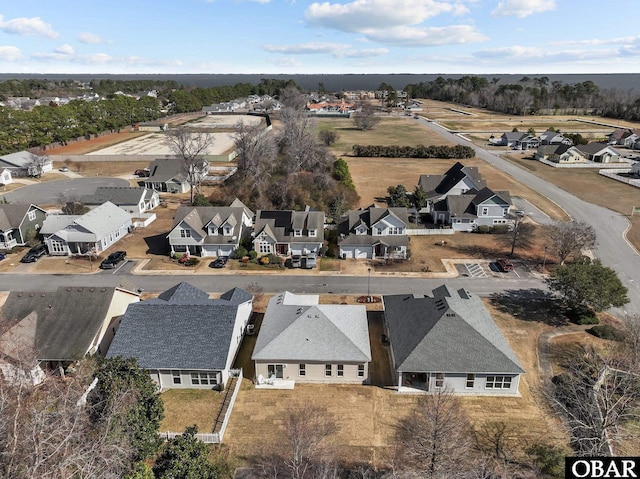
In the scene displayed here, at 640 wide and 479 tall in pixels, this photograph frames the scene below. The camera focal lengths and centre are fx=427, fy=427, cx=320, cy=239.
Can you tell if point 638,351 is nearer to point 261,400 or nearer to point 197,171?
point 261,400

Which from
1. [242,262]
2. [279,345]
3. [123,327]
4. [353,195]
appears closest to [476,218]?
[353,195]

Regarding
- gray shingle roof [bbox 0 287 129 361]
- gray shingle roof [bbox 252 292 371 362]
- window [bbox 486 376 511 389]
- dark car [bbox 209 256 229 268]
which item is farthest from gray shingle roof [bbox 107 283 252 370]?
window [bbox 486 376 511 389]

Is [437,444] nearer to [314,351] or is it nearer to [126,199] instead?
[314,351]

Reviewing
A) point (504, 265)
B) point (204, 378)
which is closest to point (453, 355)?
point (204, 378)

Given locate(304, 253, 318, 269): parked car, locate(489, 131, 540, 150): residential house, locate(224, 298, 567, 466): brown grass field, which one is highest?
locate(489, 131, 540, 150): residential house

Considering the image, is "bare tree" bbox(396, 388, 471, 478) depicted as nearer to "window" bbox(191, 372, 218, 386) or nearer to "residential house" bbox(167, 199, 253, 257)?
"window" bbox(191, 372, 218, 386)

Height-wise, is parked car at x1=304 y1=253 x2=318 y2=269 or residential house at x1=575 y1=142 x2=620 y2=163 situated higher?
residential house at x1=575 y1=142 x2=620 y2=163
